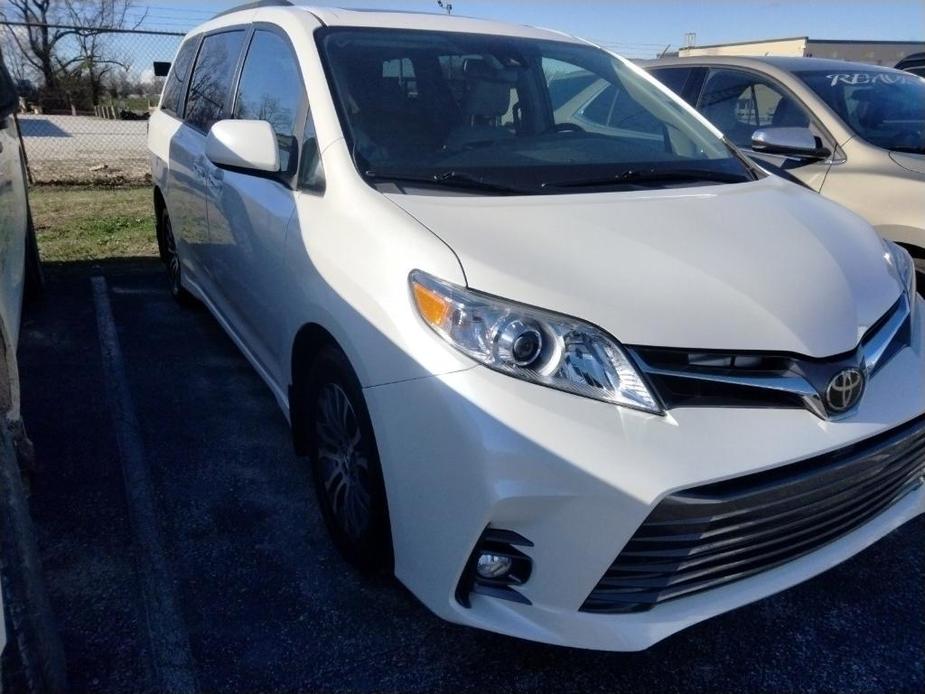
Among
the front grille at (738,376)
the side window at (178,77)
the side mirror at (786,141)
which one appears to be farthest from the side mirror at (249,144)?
the side mirror at (786,141)

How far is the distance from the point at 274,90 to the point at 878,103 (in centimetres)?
355

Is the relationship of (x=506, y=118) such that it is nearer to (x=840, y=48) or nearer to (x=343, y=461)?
(x=343, y=461)

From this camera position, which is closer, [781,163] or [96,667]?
[96,667]

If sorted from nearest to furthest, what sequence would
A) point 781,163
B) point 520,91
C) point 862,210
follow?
point 520,91 < point 862,210 < point 781,163

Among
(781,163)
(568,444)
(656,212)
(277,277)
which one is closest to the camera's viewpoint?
(568,444)

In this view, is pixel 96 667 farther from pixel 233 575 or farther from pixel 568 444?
pixel 568 444

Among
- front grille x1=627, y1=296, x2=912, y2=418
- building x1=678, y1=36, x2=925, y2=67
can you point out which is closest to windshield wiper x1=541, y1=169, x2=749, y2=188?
front grille x1=627, y1=296, x2=912, y2=418

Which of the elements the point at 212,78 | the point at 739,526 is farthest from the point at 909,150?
the point at 212,78

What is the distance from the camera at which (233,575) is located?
2.47 m

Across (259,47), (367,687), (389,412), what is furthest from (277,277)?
(367,687)

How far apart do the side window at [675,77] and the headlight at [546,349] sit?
12.8 ft

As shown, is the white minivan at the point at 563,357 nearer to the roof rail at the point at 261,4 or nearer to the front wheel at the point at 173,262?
the roof rail at the point at 261,4

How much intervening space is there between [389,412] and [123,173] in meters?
10.9

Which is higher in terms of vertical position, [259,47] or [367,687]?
[259,47]
